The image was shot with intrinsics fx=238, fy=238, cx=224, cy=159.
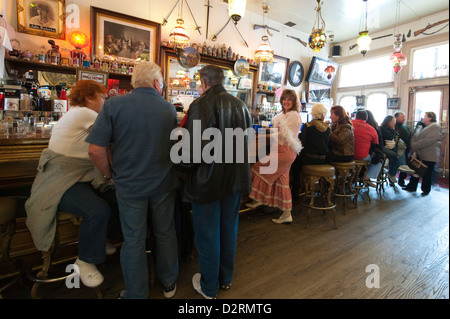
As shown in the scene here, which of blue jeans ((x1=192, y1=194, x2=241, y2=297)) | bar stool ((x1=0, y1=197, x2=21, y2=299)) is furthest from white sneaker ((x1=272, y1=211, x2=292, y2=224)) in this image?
bar stool ((x1=0, y1=197, x2=21, y2=299))

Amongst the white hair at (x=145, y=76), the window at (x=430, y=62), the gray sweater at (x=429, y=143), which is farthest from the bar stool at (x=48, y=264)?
the window at (x=430, y=62)

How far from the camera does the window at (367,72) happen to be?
6863 mm

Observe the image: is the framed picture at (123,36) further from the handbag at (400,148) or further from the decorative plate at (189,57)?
the handbag at (400,148)

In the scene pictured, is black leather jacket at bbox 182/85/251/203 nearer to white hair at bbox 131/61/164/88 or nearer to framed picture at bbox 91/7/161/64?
white hair at bbox 131/61/164/88

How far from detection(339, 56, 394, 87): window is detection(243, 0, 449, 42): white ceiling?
3.11 feet

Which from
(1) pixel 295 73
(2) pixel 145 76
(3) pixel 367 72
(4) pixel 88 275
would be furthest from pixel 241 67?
(4) pixel 88 275

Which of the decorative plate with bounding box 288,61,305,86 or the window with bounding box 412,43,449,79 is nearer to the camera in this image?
the window with bounding box 412,43,449,79

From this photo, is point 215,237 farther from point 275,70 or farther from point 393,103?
point 393,103

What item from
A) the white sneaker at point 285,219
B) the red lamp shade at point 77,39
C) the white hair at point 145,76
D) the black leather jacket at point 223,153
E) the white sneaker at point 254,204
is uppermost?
the red lamp shade at point 77,39

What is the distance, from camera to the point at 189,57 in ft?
14.8

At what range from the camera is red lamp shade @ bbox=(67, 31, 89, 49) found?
362 centimetres

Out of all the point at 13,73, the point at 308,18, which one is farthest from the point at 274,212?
the point at 308,18

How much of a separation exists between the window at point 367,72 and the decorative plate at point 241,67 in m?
4.28
